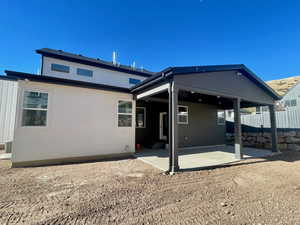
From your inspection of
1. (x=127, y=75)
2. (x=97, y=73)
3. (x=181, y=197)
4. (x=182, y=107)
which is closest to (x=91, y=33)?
(x=97, y=73)

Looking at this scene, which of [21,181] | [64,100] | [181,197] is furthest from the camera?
[64,100]

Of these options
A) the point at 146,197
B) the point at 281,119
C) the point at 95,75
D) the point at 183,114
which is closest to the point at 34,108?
the point at 146,197

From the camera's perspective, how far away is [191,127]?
9.53 m

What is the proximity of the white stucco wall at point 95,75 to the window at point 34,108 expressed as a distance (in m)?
5.63

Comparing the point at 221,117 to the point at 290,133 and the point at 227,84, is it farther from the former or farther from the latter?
the point at 227,84

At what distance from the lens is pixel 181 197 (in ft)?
9.74

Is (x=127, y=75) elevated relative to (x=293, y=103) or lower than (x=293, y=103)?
elevated

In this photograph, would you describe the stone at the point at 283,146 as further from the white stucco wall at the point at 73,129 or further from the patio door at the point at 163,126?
the white stucco wall at the point at 73,129

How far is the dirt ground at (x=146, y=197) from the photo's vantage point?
2.25 metres

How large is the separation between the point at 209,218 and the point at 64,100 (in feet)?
20.2

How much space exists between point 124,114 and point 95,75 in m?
6.41

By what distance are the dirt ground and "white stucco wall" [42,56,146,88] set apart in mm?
7659

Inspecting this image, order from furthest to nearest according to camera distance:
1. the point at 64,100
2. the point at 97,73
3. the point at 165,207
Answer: the point at 97,73 → the point at 64,100 → the point at 165,207

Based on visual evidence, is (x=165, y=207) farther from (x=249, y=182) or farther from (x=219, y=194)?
(x=249, y=182)
